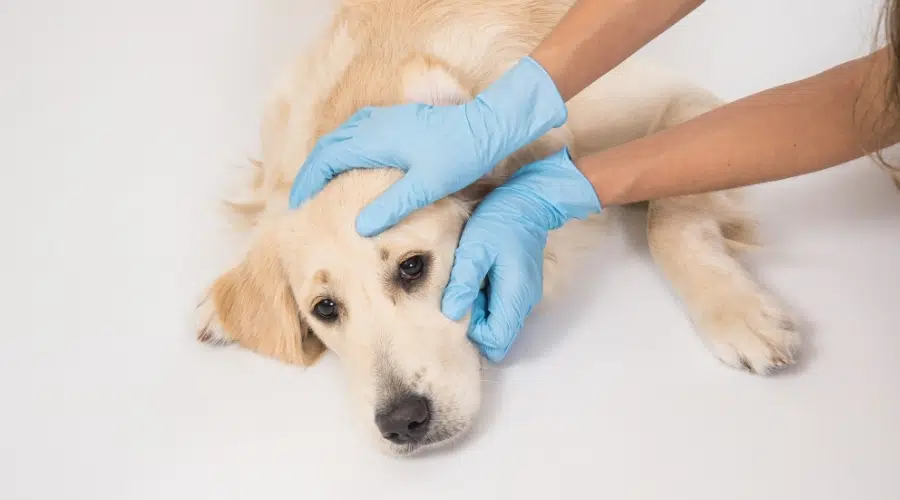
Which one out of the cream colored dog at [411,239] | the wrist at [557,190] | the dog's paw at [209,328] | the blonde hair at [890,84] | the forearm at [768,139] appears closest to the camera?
the blonde hair at [890,84]

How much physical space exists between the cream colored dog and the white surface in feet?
0.29

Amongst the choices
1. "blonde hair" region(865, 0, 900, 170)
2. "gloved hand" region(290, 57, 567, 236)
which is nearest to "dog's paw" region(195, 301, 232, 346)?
"gloved hand" region(290, 57, 567, 236)

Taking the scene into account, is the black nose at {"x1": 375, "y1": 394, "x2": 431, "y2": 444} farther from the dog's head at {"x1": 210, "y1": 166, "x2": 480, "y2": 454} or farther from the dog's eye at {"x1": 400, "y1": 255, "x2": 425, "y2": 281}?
the dog's eye at {"x1": 400, "y1": 255, "x2": 425, "y2": 281}

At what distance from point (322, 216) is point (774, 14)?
2.00 metres

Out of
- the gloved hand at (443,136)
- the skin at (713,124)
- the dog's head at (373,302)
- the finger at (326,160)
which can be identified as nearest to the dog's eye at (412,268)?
the dog's head at (373,302)

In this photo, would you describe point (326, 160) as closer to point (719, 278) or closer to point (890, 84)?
point (719, 278)

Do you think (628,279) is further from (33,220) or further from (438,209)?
(33,220)

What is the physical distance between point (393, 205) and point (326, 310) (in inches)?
12.0

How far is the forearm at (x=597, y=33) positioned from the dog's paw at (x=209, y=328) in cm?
105

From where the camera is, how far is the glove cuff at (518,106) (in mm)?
1902

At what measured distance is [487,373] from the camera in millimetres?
1892

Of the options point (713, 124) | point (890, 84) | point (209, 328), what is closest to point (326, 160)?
point (209, 328)

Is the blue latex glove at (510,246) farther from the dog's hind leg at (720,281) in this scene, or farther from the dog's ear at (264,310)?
the dog's ear at (264,310)

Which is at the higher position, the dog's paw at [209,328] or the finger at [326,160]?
the finger at [326,160]
